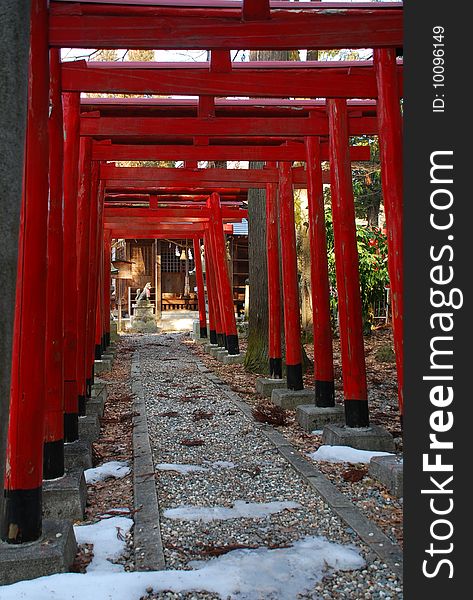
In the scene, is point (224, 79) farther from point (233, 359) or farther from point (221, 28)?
point (233, 359)

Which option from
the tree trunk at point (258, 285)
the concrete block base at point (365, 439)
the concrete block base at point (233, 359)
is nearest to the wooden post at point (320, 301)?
the concrete block base at point (365, 439)

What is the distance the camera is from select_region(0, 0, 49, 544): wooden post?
9.61ft

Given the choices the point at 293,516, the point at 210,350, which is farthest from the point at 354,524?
the point at 210,350

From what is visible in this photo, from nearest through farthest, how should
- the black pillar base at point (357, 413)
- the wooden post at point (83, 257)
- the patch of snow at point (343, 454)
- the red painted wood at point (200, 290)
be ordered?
1. the patch of snow at point (343, 454)
2. the black pillar base at point (357, 413)
3. the wooden post at point (83, 257)
4. the red painted wood at point (200, 290)

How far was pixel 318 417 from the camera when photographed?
5902 mm

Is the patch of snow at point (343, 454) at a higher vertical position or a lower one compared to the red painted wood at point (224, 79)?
lower

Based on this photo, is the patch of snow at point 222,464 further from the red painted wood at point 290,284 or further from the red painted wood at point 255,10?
the red painted wood at point 255,10

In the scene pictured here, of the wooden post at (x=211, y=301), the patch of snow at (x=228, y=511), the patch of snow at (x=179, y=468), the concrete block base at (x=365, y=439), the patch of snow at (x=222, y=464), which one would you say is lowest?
the patch of snow at (x=222, y=464)

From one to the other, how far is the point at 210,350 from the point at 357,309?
8494 mm

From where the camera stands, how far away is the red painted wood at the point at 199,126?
234 inches

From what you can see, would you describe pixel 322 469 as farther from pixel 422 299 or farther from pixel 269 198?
pixel 269 198

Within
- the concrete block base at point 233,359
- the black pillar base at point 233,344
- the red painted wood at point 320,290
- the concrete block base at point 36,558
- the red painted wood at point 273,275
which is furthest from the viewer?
the black pillar base at point 233,344

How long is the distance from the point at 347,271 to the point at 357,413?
1291 millimetres

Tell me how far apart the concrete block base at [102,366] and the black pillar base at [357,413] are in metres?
6.37
